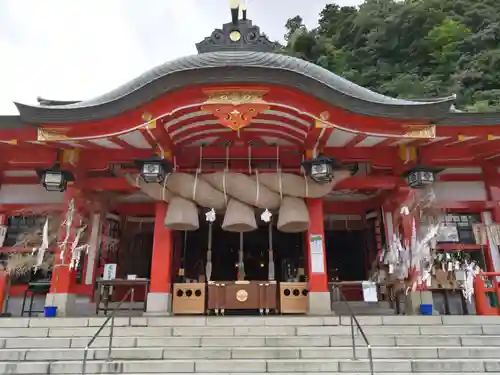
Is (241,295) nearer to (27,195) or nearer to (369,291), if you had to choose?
(369,291)

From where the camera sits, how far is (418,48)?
28859mm

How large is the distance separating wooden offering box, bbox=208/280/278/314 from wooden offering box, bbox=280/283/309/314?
0.16 m

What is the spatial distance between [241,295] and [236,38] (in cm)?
533

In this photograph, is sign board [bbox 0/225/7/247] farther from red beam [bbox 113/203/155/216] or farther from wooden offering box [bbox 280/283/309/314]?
wooden offering box [bbox 280/283/309/314]

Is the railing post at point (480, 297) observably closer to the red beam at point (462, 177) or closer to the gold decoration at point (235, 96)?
the red beam at point (462, 177)

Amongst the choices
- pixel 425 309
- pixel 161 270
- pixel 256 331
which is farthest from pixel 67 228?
pixel 425 309

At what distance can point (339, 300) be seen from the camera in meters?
9.56

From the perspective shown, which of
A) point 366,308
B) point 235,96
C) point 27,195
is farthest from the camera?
point 27,195

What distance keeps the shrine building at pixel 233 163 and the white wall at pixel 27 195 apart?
0.09ft

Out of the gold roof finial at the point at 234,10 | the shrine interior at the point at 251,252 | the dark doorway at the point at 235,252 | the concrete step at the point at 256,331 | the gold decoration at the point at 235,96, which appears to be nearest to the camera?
the concrete step at the point at 256,331

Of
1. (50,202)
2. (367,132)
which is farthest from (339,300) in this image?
(50,202)

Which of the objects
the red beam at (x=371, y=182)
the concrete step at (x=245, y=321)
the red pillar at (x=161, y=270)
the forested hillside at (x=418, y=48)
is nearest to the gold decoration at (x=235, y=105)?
the red pillar at (x=161, y=270)

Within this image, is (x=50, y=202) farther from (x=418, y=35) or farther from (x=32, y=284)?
(x=418, y=35)

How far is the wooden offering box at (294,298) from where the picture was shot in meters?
7.81
